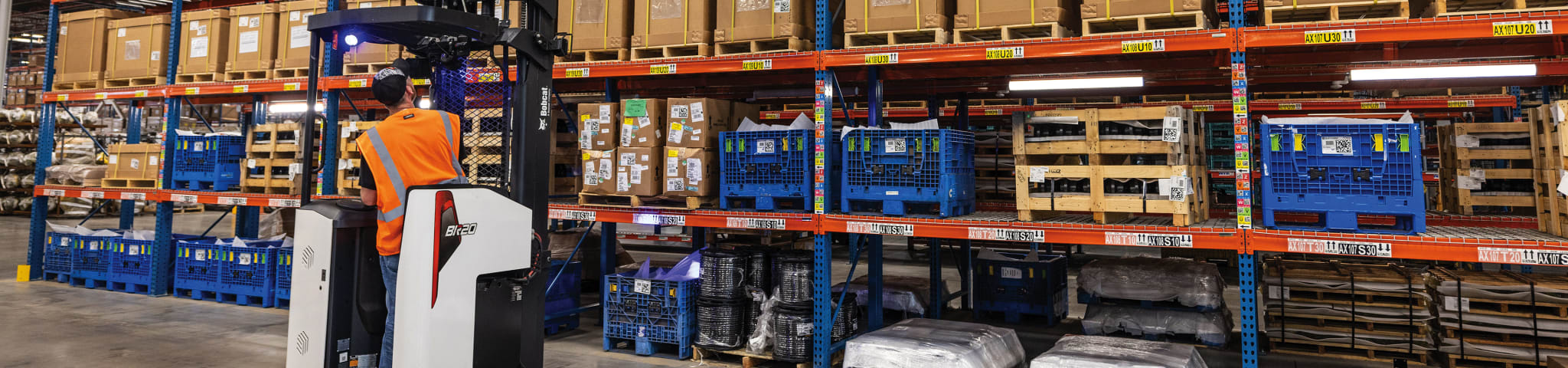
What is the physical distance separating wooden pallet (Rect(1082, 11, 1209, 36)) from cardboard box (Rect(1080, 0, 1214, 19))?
2 centimetres

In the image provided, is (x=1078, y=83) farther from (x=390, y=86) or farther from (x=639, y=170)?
(x=390, y=86)

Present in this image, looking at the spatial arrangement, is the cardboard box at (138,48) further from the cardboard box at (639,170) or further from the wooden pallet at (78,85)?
the cardboard box at (639,170)

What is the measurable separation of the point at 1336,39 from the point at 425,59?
5.30m

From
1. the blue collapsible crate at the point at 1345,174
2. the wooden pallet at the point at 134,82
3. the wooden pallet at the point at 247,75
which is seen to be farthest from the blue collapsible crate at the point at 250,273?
the blue collapsible crate at the point at 1345,174

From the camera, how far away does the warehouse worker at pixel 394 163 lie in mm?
3811

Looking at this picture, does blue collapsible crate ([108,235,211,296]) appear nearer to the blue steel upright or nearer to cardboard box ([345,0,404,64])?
the blue steel upright

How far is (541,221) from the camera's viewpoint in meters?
4.19

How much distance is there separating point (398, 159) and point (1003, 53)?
3.81 m

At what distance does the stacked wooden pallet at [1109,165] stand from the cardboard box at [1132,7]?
2.05ft

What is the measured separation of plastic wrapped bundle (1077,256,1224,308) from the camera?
686 cm

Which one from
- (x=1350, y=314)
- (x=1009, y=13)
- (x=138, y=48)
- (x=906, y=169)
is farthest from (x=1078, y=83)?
(x=138, y=48)

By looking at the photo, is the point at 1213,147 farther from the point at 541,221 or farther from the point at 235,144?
the point at 235,144

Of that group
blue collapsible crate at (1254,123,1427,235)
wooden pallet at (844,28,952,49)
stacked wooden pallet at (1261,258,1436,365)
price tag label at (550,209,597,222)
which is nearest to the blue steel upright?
price tag label at (550,209,597,222)

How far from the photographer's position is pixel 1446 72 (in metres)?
6.58
